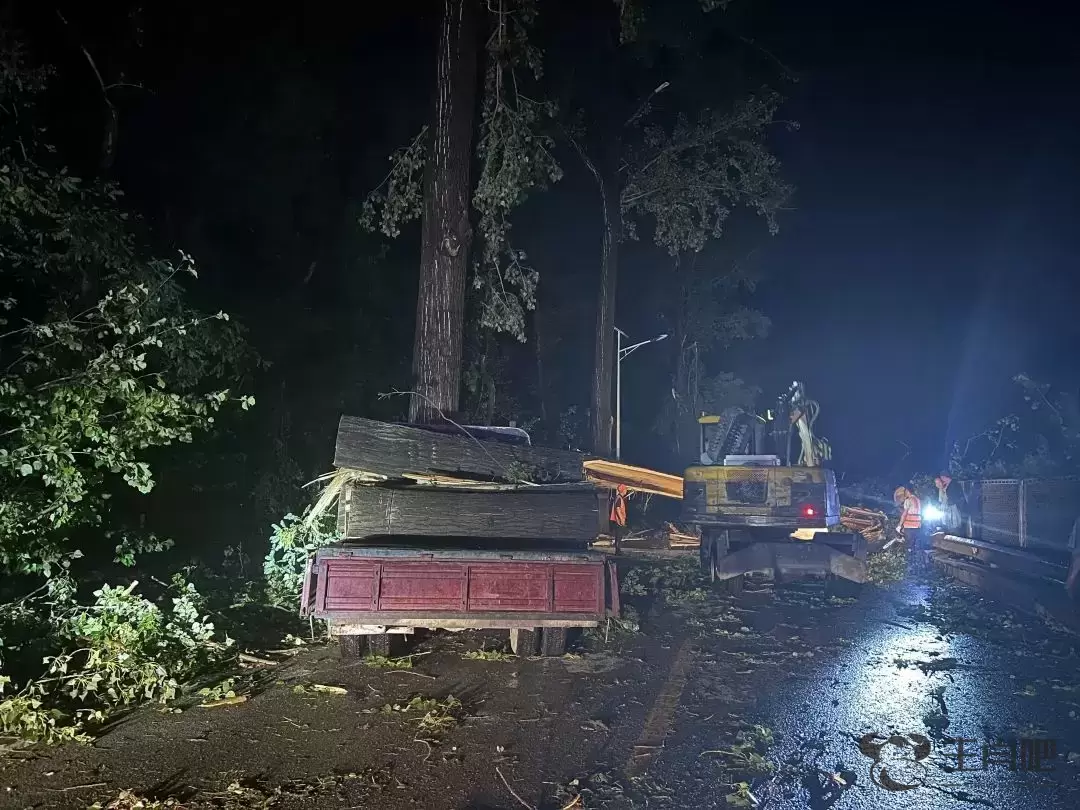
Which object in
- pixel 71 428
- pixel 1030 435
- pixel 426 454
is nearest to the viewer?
pixel 71 428

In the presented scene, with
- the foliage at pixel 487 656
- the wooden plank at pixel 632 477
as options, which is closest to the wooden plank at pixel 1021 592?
the wooden plank at pixel 632 477

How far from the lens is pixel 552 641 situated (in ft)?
23.7

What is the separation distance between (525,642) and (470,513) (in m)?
1.36

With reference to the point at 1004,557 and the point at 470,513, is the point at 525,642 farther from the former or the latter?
the point at 1004,557

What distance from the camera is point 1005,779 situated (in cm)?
450

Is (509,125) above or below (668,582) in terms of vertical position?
above

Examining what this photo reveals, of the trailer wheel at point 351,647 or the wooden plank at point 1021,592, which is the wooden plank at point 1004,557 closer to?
the wooden plank at point 1021,592

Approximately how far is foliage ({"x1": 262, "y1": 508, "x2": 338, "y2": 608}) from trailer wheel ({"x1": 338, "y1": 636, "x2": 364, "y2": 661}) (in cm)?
161

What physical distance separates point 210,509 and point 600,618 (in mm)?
10076

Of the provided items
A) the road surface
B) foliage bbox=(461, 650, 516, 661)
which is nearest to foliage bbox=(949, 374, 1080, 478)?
the road surface

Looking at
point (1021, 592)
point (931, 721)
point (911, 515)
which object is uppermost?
point (911, 515)


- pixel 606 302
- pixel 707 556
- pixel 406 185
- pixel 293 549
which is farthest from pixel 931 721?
pixel 606 302

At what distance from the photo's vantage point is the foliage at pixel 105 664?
5.02 meters

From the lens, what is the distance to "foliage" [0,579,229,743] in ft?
16.5
